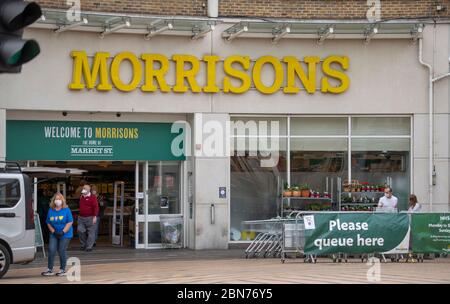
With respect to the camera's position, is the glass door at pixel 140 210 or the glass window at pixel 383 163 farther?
the glass window at pixel 383 163

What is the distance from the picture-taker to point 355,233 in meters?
18.5

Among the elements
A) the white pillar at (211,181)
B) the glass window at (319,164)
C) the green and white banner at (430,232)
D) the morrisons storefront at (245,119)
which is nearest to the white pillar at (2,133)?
the morrisons storefront at (245,119)

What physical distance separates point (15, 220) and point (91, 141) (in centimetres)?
695

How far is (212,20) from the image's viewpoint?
21.5 m

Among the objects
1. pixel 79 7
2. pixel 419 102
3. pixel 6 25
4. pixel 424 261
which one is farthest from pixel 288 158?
pixel 6 25

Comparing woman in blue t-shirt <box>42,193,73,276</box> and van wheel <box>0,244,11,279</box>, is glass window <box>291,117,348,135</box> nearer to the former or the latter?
woman in blue t-shirt <box>42,193,73,276</box>

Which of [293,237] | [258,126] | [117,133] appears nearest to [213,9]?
[258,126]

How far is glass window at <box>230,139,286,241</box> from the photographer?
915 inches

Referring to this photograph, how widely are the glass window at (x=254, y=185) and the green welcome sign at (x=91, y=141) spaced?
1.67 m

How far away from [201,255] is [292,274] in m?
5.76

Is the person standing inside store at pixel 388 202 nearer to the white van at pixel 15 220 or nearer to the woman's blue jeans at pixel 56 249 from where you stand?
the woman's blue jeans at pixel 56 249

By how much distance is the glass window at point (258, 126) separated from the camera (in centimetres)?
2316

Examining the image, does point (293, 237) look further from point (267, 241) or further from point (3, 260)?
point (3, 260)

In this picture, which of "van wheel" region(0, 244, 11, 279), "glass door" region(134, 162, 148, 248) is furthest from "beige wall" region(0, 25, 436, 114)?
"van wheel" region(0, 244, 11, 279)
